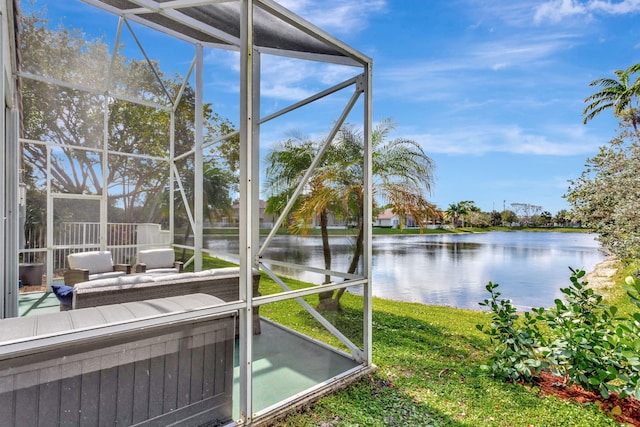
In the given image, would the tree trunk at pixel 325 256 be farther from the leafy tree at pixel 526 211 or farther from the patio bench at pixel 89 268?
the leafy tree at pixel 526 211

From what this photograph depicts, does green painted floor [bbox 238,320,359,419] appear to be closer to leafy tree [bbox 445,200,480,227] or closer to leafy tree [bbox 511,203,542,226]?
leafy tree [bbox 511,203,542,226]

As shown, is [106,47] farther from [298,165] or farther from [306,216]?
[306,216]

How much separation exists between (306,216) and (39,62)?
6660 millimetres

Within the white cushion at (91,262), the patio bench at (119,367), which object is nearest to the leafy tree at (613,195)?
the patio bench at (119,367)

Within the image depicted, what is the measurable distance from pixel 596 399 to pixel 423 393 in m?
1.44

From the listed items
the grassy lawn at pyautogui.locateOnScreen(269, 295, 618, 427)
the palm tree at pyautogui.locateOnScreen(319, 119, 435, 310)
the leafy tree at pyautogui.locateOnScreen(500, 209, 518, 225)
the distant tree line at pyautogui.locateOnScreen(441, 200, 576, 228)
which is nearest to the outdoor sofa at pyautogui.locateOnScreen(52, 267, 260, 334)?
the grassy lawn at pyautogui.locateOnScreen(269, 295, 618, 427)

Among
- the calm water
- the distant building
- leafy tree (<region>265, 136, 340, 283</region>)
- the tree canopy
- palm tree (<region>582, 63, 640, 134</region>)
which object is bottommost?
the calm water

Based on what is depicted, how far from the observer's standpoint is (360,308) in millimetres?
3365

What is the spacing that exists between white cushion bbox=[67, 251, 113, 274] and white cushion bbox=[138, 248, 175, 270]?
0.62 metres

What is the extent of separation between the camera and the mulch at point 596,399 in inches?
98.1

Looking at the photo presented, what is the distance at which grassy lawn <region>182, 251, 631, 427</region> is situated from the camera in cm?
248

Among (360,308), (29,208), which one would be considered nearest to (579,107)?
(360,308)

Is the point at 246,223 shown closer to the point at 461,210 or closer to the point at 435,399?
the point at 435,399

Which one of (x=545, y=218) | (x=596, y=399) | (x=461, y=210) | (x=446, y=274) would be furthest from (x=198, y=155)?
(x=461, y=210)
